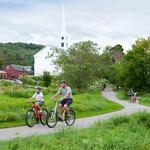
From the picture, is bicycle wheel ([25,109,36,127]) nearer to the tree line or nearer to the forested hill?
the tree line

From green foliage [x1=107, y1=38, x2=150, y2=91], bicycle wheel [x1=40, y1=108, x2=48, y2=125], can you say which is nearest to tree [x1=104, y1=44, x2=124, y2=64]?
green foliage [x1=107, y1=38, x2=150, y2=91]

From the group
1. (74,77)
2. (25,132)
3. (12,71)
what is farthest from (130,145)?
(12,71)

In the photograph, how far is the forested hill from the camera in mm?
142450

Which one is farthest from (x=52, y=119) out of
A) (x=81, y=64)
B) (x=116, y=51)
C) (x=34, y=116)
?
(x=116, y=51)

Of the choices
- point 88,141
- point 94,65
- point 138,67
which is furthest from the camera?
point 138,67

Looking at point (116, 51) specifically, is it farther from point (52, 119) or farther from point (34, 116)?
point (34, 116)

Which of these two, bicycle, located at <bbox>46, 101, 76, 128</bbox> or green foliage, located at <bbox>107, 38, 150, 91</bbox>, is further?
green foliage, located at <bbox>107, 38, 150, 91</bbox>

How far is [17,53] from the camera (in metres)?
150

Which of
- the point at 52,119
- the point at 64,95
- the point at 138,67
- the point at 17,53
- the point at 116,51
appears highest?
the point at 17,53

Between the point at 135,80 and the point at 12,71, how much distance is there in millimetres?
68935

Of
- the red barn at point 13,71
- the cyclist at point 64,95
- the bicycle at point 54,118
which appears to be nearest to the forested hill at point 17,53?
the red barn at point 13,71

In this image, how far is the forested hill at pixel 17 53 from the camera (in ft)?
467

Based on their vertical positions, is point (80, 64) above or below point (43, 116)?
above

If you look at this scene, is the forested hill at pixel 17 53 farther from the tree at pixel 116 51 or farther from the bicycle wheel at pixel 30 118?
the bicycle wheel at pixel 30 118
